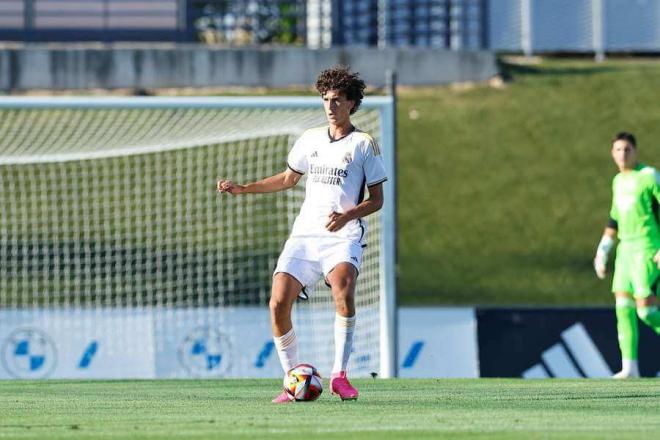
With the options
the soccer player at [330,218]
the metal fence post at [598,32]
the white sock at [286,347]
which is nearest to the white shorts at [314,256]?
the soccer player at [330,218]

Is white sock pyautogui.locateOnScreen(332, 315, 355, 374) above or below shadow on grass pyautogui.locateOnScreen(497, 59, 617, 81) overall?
below

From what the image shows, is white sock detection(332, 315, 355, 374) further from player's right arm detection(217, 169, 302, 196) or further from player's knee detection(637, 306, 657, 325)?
player's knee detection(637, 306, 657, 325)

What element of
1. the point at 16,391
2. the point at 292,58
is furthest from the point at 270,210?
the point at 16,391

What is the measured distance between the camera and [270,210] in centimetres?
1880

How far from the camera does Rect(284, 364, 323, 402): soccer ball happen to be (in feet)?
26.5

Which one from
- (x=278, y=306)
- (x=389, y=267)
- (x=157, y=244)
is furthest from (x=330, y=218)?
(x=157, y=244)

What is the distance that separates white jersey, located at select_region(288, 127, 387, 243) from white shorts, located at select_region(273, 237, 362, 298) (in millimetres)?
42

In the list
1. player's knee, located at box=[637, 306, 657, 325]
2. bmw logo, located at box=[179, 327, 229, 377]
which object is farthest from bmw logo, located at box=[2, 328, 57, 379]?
player's knee, located at box=[637, 306, 657, 325]

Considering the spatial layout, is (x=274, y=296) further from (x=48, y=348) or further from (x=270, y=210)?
(x=270, y=210)

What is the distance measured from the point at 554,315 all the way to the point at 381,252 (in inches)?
71.8

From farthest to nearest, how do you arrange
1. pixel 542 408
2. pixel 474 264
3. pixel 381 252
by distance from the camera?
pixel 474 264
pixel 381 252
pixel 542 408

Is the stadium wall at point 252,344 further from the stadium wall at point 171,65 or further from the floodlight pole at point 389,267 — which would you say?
the stadium wall at point 171,65

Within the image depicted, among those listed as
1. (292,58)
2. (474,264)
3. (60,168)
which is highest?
(292,58)

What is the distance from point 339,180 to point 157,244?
9194mm
